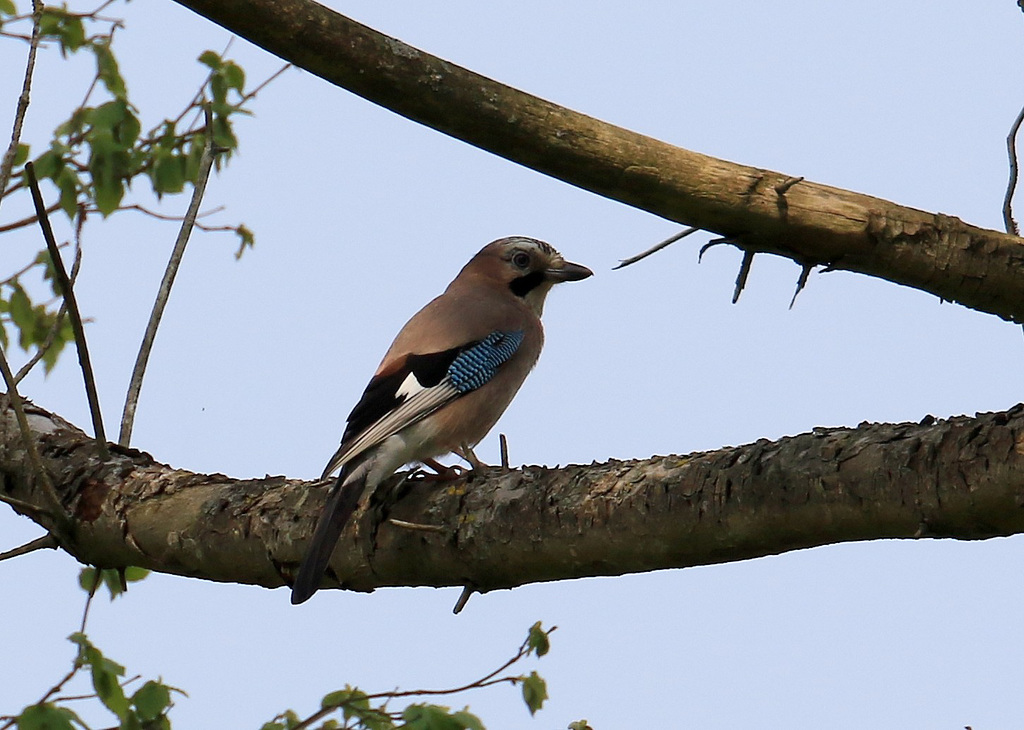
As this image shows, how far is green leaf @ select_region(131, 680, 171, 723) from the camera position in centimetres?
299

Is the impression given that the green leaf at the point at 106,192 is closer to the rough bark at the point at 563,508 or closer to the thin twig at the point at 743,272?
the rough bark at the point at 563,508

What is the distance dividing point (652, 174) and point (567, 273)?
320cm

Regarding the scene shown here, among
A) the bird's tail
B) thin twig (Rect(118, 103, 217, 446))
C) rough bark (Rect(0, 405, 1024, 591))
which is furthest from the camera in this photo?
thin twig (Rect(118, 103, 217, 446))

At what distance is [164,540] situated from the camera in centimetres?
321

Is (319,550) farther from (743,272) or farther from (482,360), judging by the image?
(482,360)

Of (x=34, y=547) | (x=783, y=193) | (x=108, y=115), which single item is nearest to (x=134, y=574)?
(x=34, y=547)

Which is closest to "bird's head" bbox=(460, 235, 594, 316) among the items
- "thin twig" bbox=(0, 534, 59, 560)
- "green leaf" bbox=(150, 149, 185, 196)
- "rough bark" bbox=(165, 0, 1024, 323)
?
"green leaf" bbox=(150, 149, 185, 196)

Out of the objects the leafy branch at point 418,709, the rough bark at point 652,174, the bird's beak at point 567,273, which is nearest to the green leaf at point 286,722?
the leafy branch at point 418,709

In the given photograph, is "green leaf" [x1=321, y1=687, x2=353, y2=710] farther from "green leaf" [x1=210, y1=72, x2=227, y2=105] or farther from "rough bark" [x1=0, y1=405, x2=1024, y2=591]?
"green leaf" [x1=210, y1=72, x2=227, y2=105]

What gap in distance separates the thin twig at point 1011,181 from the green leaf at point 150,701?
224 centimetres

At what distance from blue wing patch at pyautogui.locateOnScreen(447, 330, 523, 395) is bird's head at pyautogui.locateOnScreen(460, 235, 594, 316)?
67 cm

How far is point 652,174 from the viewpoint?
7.85 ft

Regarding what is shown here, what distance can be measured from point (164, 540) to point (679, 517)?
4.74ft

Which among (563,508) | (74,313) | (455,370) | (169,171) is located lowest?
(563,508)
